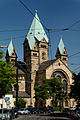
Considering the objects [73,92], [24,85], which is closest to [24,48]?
[24,85]

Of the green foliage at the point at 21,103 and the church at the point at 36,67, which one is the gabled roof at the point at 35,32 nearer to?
the church at the point at 36,67

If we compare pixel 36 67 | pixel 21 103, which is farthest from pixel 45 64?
pixel 21 103

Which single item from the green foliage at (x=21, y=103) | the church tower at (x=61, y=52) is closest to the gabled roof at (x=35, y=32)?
the church tower at (x=61, y=52)

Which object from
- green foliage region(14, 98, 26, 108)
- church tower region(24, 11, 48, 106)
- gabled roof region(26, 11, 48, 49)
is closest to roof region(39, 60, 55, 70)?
church tower region(24, 11, 48, 106)

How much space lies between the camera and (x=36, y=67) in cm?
7412

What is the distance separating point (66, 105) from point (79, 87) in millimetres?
36433

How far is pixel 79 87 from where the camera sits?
116 ft

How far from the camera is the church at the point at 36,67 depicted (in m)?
68.8

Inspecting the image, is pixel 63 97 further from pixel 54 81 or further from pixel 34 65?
pixel 34 65

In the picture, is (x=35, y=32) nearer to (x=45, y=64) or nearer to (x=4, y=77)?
(x=45, y=64)

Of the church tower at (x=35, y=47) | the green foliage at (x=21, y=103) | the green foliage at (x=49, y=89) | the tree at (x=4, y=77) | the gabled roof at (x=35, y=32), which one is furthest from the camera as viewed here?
the gabled roof at (x=35, y=32)

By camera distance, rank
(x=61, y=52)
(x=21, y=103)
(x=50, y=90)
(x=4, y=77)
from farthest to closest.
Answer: (x=61, y=52), (x=21, y=103), (x=50, y=90), (x=4, y=77)


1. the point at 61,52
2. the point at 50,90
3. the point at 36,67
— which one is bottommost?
the point at 50,90

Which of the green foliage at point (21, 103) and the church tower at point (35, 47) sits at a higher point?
the church tower at point (35, 47)
